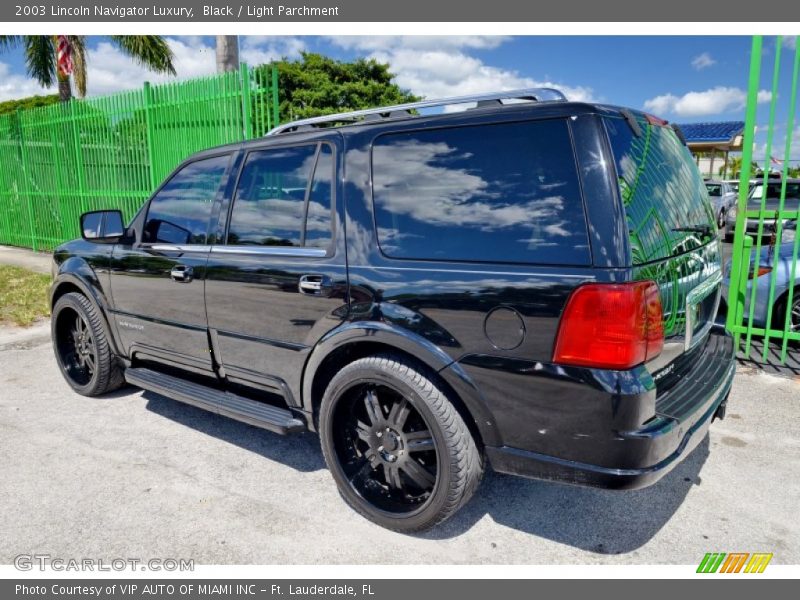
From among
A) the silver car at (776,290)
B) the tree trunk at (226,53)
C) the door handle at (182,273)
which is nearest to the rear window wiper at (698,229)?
the silver car at (776,290)

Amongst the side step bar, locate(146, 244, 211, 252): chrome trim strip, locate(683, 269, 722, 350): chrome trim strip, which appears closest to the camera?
locate(683, 269, 722, 350): chrome trim strip

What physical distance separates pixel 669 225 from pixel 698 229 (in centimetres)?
49

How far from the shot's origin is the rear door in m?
2.27

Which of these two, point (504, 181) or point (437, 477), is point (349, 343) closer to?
point (437, 477)

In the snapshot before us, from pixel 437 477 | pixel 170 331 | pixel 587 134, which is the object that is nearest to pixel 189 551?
pixel 437 477

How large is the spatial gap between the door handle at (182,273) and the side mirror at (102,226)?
714mm

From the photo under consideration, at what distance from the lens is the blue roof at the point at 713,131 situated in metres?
25.6

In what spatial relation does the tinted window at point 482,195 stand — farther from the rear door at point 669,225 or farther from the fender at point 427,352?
the fender at point 427,352

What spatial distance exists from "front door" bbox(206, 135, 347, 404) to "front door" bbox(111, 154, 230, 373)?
0.17m

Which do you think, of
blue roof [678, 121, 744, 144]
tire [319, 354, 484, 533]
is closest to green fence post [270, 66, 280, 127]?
tire [319, 354, 484, 533]

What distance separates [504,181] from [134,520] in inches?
95.7

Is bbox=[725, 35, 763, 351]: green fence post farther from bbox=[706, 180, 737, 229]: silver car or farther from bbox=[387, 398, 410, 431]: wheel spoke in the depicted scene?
bbox=[706, 180, 737, 229]: silver car

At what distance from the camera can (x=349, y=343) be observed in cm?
279

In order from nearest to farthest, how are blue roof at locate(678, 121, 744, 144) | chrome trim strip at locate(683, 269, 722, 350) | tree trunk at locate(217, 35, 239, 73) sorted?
1. chrome trim strip at locate(683, 269, 722, 350)
2. tree trunk at locate(217, 35, 239, 73)
3. blue roof at locate(678, 121, 744, 144)
